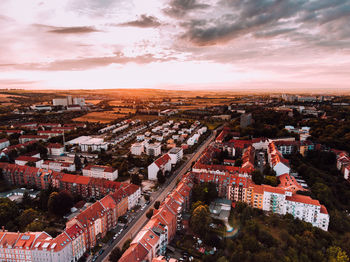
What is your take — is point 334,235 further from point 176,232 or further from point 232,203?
point 176,232

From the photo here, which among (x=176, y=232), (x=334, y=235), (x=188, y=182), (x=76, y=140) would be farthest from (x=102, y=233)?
(x=76, y=140)

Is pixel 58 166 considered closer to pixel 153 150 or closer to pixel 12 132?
pixel 153 150

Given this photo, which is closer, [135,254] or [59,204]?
[135,254]

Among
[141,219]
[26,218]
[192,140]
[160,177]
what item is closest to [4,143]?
[26,218]

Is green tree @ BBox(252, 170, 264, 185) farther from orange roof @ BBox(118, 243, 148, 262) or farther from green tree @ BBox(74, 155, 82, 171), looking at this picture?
green tree @ BBox(74, 155, 82, 171)

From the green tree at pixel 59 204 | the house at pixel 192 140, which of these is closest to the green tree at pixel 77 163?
the green tree at pixel 59 204

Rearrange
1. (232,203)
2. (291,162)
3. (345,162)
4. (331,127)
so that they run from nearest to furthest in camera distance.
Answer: (232,203), (345,162), (291,162), (331,127)

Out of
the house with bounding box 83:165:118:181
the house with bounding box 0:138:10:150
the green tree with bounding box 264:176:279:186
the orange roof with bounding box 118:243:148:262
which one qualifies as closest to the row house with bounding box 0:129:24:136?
the house with bounding box 0:138:10:150

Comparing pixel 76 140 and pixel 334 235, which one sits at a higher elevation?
pixel 76 140
